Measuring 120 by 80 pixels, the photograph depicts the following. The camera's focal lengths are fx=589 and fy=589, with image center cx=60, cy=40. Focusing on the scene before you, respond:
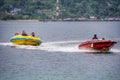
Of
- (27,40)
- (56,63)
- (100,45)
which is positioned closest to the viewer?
(56,63)

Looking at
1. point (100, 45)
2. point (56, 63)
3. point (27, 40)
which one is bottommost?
point (56, 63)

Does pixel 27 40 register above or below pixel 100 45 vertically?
below

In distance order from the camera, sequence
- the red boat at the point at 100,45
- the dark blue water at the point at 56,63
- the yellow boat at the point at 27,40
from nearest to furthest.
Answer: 1. the dark blue water at the point at 56,63
2. the red boat at the point at 100,45
3. the yellow boat at the point at 27,40

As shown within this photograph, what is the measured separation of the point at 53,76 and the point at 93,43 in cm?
1897

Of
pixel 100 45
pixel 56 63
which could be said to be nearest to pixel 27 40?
pixel 100 45

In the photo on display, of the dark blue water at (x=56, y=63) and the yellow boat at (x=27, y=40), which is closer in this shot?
the dark blue water at (x=56, y=63)

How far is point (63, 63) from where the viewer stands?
213 feet

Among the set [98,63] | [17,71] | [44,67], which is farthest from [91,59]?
[17,71]

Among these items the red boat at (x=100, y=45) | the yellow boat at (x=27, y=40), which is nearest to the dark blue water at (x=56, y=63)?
the yellow boat at (x=27, y=40)

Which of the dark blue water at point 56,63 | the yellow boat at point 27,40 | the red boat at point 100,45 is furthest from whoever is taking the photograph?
the yellow boat at point 27,40

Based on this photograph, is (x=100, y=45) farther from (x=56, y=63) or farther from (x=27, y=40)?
(x=27, y=40)

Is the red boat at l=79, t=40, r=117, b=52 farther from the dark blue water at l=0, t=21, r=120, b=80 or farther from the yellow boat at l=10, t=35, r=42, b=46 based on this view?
the yellow boat at l=10, t=35, r=42, b=46

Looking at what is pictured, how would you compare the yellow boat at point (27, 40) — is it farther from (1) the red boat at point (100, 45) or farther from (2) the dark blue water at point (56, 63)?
(1) the red boat at point (100, 45)

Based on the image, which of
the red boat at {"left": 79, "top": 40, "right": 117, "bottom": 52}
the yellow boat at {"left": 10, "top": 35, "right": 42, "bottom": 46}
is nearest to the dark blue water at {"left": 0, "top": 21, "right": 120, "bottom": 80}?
the yellow boat at {"left": 10, "top": 35, "right": 42, "bottom": 46}
